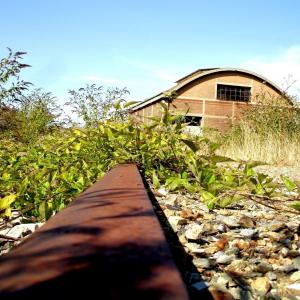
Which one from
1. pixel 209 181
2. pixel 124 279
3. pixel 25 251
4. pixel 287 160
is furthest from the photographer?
pixel 287 160

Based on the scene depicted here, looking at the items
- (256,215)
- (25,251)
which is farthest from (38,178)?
(25,251)

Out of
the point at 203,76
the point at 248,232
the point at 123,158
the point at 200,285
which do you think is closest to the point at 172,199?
the point at 123,158

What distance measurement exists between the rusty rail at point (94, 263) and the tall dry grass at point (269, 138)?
281 inches

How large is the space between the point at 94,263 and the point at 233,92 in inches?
1160

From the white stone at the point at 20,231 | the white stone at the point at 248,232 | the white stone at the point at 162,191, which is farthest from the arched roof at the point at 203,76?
the white stone at the point at 248,232

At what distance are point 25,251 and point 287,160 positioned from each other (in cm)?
1003

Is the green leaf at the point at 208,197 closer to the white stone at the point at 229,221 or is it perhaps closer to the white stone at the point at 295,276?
the white stone at the point at 229,221

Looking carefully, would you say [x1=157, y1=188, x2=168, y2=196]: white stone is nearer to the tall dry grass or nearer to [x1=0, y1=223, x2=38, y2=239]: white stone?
[x1=0, y1=223, x2=38, y2=239]: white stone

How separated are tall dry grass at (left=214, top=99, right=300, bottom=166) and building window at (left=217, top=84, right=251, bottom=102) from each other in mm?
12449

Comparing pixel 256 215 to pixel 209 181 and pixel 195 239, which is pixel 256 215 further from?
pixel 195 239

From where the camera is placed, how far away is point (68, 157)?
3920 millimetres

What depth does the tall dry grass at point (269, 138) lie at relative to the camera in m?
10.3

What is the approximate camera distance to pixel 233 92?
95.3 feet

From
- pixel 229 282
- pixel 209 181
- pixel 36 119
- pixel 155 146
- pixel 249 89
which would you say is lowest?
pixel 229 282
